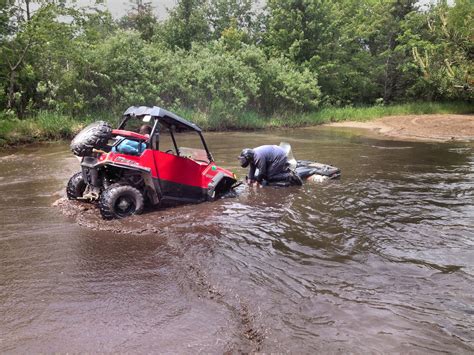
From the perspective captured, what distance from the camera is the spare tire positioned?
6750mm

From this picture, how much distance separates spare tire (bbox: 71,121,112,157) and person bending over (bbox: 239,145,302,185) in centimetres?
316

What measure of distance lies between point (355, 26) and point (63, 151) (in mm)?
28509

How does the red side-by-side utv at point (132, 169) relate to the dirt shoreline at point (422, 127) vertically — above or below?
above

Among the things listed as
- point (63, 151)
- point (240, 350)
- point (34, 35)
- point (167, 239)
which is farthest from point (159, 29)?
point (240, 350)

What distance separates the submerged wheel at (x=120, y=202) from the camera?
671 centimetres

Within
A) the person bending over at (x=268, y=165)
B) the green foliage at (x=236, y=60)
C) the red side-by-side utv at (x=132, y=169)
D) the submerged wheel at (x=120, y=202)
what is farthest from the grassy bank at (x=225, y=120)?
the submerged wheel at (x=120, y=202)

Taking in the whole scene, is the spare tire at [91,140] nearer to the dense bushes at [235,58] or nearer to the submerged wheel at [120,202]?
the submerged wheel at [120,202]

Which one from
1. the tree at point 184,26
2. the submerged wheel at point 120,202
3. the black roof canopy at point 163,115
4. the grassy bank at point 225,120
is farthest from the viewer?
the tree at point 184,26

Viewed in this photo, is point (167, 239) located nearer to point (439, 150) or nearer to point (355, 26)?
point (439, 150)

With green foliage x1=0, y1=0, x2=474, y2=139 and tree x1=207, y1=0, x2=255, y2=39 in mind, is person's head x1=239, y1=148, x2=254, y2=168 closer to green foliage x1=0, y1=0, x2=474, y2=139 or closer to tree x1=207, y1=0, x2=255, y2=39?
green foliage x1=0, y1=0, x2=474, y2=139

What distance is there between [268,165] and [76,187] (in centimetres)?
409

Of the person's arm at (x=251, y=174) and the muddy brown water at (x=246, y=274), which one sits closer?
the muddy brown water at (x=246, y=274)

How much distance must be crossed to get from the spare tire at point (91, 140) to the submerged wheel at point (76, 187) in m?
1.06

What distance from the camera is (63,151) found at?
14.5 meters
